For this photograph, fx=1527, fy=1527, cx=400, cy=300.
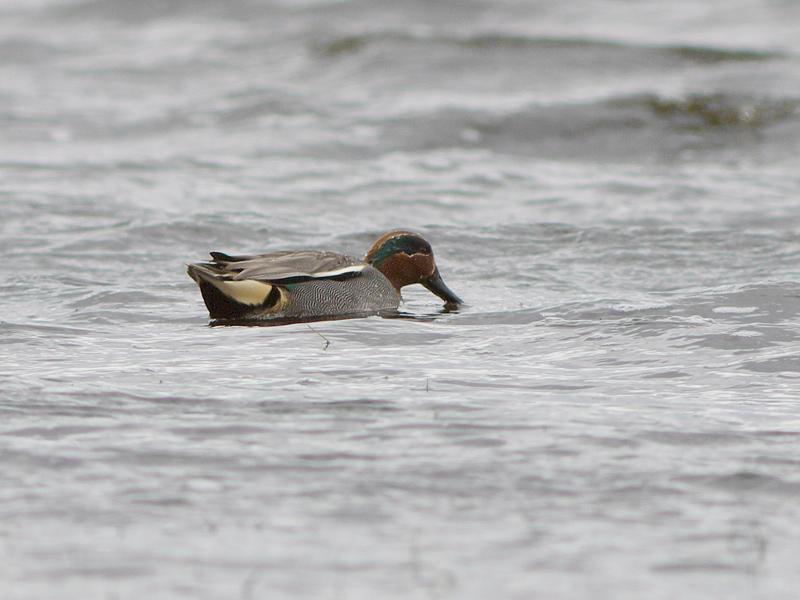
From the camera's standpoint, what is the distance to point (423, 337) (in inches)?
335

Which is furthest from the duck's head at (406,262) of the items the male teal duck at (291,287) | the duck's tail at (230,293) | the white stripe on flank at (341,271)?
the duck's tail at (230,293)

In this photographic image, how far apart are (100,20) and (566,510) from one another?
2328 centimetres

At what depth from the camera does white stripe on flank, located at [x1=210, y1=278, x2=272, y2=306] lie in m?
9.01

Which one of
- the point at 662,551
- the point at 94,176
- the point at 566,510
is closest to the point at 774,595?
the point at 662,551

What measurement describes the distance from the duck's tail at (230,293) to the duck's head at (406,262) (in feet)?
4.28

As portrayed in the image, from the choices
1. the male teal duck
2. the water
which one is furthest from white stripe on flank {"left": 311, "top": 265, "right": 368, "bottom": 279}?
the water

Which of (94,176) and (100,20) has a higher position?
(100,20)

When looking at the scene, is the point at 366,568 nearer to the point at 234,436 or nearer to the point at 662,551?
the point at 662,551

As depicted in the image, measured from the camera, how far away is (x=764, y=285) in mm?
9844

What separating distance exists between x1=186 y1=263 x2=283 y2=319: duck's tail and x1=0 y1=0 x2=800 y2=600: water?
209 millimetres

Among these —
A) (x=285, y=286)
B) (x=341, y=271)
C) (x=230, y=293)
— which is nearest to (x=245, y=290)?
(x=230, y=293)

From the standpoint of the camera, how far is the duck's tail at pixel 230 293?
354 inches

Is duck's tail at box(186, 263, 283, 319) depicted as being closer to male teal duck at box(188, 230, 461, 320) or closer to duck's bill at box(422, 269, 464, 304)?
male teal duck at box(188, 230, 461, 320)

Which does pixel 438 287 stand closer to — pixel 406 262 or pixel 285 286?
pixel 406 262
